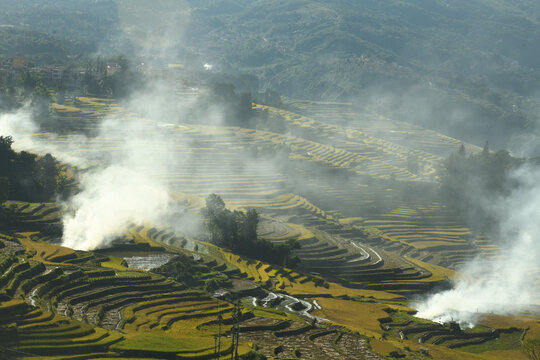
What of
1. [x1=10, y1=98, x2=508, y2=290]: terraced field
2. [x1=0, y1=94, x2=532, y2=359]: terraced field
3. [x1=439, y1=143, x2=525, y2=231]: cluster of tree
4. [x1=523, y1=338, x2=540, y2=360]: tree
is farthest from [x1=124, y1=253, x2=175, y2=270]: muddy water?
[x1=439, y1=143, x2=525, y2=231]: cluster of tree

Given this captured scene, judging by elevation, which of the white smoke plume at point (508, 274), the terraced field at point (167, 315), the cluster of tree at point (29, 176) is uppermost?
the cluster of tree at point (29, 176)

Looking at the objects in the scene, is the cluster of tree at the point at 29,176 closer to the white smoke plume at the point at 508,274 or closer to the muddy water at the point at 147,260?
the muddy water at the point at 147,260

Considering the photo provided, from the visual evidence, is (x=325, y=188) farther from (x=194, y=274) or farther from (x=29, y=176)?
(x=194, y=274)

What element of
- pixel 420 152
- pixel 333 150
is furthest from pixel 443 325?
pixel 420 152

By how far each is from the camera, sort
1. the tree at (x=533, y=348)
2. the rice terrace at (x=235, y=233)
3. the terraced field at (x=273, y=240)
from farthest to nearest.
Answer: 1. the tree at (x=533, y=348)
2. the rice terrace at (x=235, y=233)
3. the terraced field at (x=273, y=240)

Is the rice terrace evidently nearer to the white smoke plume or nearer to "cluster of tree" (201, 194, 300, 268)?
"cluster of tree" (201, 194, 300, 268)

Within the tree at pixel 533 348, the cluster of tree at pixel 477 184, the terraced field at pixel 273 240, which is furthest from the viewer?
the cluster of tree at pixel 477 184

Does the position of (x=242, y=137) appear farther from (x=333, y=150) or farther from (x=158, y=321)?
(x=158, y=321)

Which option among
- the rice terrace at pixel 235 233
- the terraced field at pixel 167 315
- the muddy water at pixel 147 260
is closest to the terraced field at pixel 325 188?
the rice terrace at pixel 235 233
